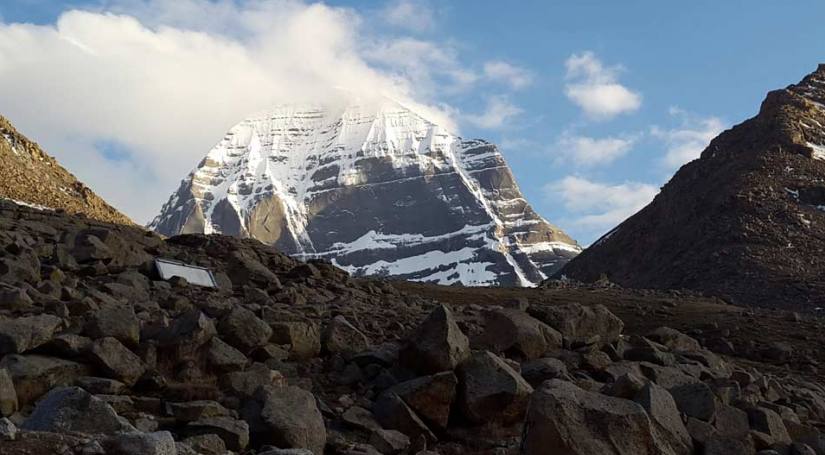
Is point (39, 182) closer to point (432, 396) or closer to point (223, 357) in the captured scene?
point (223, 357)

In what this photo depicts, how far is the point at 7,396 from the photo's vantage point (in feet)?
26.0

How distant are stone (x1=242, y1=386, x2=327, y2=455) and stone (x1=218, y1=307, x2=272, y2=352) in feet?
Answer: 7.12

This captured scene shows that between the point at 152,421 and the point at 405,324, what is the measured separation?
8339mm

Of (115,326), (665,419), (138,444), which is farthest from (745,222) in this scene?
(138,444)

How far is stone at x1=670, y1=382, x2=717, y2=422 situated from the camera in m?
11.3

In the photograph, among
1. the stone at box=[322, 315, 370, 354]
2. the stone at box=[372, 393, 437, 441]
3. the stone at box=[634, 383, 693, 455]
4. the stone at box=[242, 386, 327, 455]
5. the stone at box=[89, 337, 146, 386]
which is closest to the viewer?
the stone at box=[242, 386, 327, 455]

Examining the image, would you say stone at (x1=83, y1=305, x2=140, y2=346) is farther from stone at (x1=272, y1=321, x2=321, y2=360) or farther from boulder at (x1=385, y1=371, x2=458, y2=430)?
boulder at (x1=385, y1=371, x2=458, y2=430)

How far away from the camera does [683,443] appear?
9.79 meters

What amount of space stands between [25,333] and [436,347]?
17.3 ft

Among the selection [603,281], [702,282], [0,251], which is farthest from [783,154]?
[0,251]

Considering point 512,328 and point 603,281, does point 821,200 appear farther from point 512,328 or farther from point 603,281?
point 512,328

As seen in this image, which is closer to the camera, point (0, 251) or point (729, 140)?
point (0, 251)

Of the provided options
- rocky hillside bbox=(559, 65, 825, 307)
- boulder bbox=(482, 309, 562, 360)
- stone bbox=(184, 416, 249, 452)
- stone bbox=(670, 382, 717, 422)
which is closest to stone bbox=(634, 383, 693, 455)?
stone bbox=(670, 382, 717, 422)

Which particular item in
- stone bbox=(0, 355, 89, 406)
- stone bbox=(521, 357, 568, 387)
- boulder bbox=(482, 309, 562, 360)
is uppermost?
boulder bbox=(482, 309, 562, 360)
